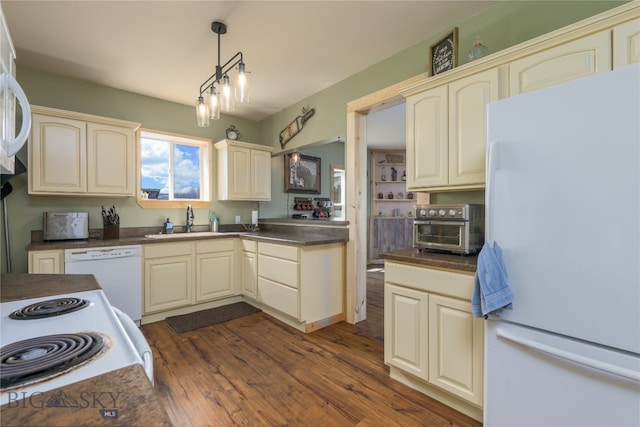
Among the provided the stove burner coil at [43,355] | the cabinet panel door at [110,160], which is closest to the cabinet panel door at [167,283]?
the cabinet panel door at [110,160]

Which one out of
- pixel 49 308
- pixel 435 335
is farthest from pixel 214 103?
pixel 435 335

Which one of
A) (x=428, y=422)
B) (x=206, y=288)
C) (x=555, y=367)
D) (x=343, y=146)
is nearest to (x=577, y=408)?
(x=555, y=367)

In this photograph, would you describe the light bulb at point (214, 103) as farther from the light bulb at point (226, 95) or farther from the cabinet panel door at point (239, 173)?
the cabinet panel door at point (239, 173)

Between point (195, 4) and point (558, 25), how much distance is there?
2359 mm

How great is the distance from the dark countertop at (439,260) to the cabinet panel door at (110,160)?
113 inches

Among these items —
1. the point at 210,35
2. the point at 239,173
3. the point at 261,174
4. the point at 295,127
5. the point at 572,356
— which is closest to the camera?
the point at 572,356

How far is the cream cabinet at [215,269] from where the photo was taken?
3.42 m

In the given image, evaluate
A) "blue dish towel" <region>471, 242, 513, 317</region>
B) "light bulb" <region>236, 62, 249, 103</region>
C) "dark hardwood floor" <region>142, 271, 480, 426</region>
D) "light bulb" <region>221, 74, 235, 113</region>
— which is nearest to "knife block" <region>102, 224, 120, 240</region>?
"dark hardwood floor" <region>142, 271, 480, 426</region>

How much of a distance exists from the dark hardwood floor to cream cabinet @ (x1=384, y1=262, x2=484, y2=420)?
14 cm

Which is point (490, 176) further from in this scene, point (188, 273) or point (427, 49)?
point (188, 273)

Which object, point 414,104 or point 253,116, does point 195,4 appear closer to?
point 414,104

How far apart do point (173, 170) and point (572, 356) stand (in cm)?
419

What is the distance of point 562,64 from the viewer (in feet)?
4.94

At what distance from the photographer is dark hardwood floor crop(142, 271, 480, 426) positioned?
67.3 inches
